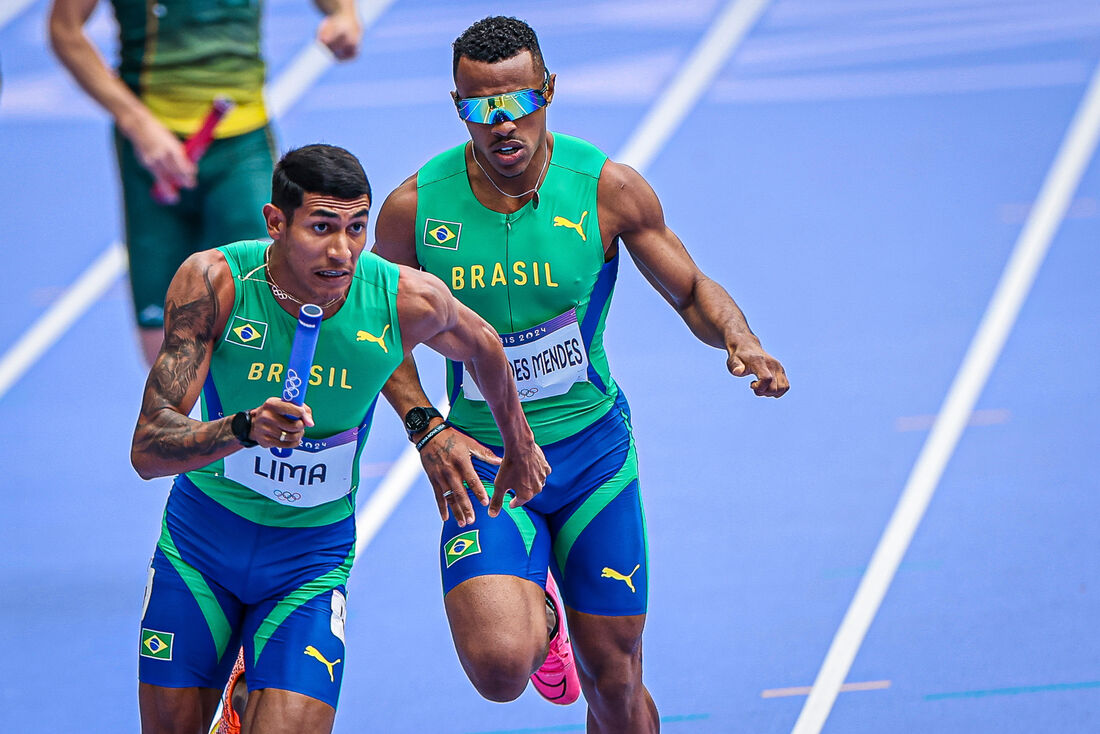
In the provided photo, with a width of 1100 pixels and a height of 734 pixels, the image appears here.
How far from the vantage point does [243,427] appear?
11.9ft

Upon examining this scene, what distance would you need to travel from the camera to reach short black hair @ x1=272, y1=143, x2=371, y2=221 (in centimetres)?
406

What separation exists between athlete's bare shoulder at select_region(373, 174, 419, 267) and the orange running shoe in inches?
49.3

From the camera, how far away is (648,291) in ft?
32.0

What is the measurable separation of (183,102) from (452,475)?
2958 millimetres

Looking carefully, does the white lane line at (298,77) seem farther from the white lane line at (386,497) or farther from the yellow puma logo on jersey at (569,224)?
the yellow puma logo on jersey at (569,224)

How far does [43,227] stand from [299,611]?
694 cm

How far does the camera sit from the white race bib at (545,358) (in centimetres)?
473

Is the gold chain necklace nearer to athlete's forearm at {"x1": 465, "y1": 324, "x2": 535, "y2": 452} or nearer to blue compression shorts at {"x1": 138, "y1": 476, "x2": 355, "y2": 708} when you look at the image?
athlete's forearm at {"x1": 465, "y1": 324, "x2": 535, "y2": 452}

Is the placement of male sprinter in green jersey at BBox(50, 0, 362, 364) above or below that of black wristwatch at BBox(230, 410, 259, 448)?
above

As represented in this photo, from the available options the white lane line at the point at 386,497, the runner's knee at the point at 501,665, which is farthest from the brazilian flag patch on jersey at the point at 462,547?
the white lane line at the point at 386,497

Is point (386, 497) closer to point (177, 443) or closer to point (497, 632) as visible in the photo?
point (497, 632)

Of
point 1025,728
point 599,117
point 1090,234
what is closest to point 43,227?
point 599,117

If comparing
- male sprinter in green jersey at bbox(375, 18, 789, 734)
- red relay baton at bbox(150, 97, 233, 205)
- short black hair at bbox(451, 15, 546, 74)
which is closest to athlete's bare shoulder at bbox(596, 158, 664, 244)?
male sprinter in green jersey at bbox(375, 18, 789, 734)

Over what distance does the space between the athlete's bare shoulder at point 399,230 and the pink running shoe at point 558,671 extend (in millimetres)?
1102
